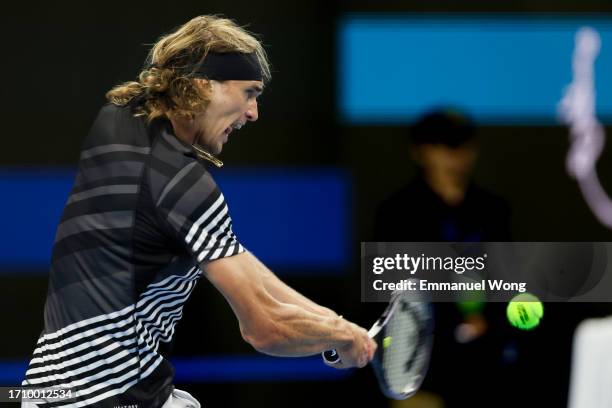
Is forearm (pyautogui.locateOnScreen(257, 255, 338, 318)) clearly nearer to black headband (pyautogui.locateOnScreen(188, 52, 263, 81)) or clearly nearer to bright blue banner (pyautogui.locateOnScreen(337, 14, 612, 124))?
black headband (pyautogui.locateOnScreen(188, 52, 263, 81))

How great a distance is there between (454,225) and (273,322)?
1.27 m

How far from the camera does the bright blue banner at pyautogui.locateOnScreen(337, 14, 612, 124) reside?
325 cm

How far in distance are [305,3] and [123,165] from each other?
136cm

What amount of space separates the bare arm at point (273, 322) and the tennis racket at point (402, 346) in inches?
8.6

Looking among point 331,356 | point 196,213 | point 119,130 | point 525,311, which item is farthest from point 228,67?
point 525,311

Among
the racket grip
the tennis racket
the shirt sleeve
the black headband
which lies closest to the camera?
the shirt sleeve

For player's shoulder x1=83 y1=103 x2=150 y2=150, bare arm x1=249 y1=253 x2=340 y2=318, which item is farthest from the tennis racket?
player's shoulder x1=83 y1=103 x2=150 y2=150

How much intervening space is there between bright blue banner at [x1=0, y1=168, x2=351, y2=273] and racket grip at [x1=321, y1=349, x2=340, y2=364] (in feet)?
2.36

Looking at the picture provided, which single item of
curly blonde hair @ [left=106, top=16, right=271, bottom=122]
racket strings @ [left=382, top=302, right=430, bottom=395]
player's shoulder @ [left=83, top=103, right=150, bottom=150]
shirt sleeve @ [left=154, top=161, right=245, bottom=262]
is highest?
curly blonde hair @ [left=106, top=16, right=271, bottom=122]

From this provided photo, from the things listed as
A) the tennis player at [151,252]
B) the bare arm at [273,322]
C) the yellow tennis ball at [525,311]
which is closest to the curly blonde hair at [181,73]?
the tennis player at [151,252]

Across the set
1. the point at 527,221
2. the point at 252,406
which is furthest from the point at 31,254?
the point at 527,221

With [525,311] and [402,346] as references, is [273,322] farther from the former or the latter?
[525,311]

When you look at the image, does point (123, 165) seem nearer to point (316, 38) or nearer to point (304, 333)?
point (304, 333)

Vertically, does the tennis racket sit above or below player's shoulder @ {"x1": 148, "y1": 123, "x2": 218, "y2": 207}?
below
